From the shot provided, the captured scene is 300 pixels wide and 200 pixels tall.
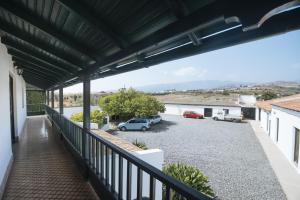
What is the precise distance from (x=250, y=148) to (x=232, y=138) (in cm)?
269

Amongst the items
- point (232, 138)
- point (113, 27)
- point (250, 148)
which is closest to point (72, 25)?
point (113, 27)

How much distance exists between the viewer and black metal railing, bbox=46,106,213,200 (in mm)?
1454

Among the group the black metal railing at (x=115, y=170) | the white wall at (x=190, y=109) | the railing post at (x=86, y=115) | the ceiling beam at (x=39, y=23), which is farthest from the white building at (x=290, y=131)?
the white wall at (x=190, y=109)

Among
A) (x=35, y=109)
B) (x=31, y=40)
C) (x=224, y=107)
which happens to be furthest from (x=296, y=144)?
(x=35, y=109)

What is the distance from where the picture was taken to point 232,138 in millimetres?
14148

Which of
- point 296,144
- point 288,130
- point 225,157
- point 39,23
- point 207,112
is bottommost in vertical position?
point 225,157

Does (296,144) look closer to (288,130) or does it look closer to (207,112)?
(288,130)

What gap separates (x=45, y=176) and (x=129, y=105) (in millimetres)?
15187

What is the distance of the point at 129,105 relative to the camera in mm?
19031

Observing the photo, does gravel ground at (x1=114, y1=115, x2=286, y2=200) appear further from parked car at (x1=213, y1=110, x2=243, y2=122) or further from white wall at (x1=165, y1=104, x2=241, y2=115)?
white wall at (x1=165, y1=104, x2=241, y2=115)

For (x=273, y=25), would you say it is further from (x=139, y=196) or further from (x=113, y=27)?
(x=139, y=196)

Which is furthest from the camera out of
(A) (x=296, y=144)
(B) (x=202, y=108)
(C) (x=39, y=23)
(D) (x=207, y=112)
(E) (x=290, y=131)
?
(B) (x=202, y=108)

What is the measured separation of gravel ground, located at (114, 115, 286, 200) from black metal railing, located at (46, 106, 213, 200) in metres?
3.71

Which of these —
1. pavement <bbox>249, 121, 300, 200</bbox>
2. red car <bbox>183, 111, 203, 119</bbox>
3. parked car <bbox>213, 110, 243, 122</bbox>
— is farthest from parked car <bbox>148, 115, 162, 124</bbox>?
pavement <bbox>249, 121, 300, 200</bbox>
